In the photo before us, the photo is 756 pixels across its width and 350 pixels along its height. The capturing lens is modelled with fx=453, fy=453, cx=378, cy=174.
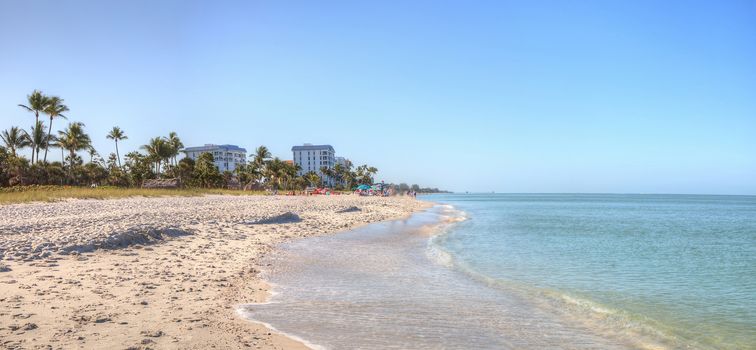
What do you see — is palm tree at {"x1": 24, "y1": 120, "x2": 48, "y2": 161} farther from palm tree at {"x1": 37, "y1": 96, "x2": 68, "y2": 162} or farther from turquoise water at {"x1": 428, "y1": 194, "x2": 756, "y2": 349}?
turquoise water at {"x1": 428, "y1": 194, "x2": 756, "y2": 349}

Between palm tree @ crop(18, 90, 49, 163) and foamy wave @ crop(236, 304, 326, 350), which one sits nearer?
foamy wave @ crop(236, 304, 326, 350)

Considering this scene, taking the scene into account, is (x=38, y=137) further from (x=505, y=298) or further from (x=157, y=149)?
(x=505, y=298)

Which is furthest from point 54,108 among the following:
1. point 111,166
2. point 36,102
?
point 111,166

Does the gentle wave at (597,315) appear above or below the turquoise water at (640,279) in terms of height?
above

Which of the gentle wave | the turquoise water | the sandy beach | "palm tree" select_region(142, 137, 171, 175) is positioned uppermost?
"palm tree" select_region(142, 137, 171, 175)

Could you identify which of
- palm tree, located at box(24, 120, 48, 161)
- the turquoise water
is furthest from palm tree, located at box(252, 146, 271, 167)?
the turquoise water

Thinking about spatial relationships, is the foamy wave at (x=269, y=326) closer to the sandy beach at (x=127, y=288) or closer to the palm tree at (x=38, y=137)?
the sandy beach at (x=127, y=288)

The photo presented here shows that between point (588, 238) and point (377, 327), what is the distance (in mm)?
21088

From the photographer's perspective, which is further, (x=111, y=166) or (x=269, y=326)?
(x=111, y=166)

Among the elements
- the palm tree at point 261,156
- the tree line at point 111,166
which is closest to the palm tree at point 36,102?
the tree line at point 111,166

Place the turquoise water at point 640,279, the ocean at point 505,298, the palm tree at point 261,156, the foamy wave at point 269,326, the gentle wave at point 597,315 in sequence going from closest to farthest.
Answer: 1. the foamy wave at point 269,326
2. the ocean at point 505,298
3. the gentle wave at point 597,315
4. the turquoise water at point 640,279
5. the palm tree at point 261,156

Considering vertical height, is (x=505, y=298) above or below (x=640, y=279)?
above

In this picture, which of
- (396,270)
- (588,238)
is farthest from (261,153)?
(396,270)

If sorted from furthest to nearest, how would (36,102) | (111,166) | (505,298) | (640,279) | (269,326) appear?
(111,166)
(36,102)
(640,279)
(505,298)
(269,326)
